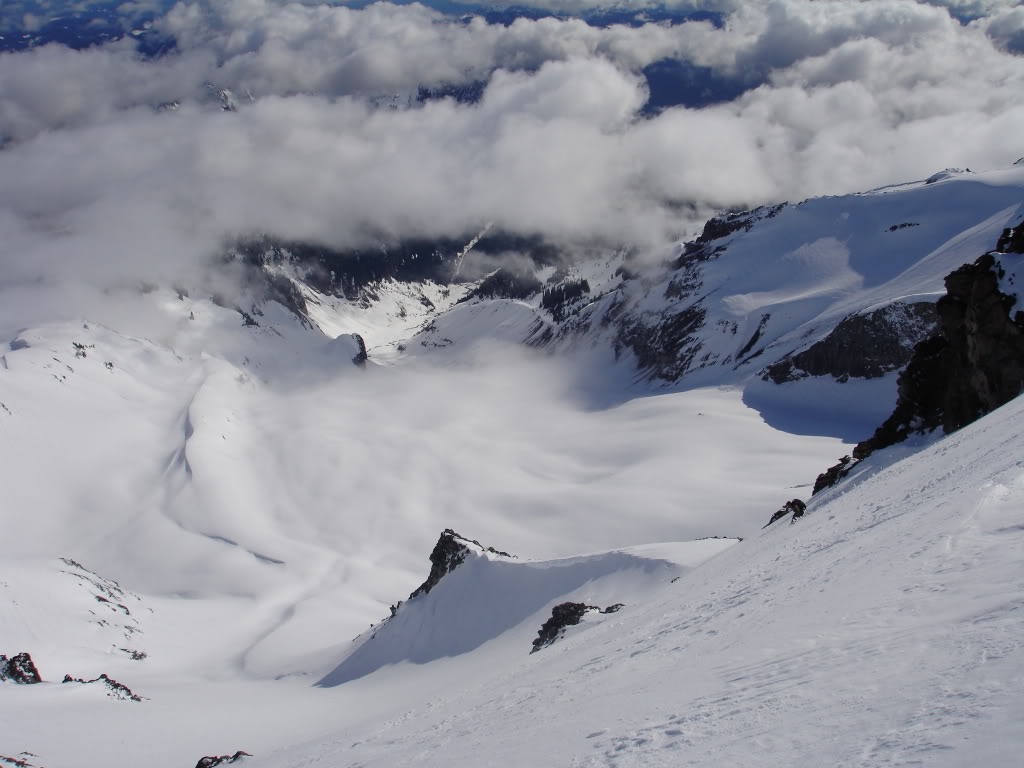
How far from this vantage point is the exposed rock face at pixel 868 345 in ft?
407

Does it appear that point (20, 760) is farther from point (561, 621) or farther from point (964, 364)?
point (964, 364)

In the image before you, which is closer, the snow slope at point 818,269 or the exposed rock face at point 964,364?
the exposed rock face at point 964,364

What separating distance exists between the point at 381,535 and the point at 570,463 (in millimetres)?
34009

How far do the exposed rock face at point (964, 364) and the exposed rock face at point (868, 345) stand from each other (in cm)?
8956

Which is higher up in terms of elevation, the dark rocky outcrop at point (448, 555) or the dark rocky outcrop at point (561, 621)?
the dark rocky outcrop at point (561, 621)

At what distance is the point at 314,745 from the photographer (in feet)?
77.5

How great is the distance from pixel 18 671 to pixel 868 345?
409 ft

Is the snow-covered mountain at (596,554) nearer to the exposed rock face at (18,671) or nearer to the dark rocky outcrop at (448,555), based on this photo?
the dark rocky outcrop at (448,555)

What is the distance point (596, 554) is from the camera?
51281mm

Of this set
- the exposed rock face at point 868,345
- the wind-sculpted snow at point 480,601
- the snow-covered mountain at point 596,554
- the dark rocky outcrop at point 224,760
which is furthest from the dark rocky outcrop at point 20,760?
the exposed rock face at point 868,345

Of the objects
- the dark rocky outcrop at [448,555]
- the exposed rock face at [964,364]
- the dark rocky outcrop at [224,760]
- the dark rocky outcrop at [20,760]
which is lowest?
the dark rocky outcrop at [448,555]

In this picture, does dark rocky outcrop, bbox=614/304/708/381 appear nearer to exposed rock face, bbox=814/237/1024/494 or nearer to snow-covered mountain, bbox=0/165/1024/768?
snow-covered mountain, bbox=0/165/1024/768

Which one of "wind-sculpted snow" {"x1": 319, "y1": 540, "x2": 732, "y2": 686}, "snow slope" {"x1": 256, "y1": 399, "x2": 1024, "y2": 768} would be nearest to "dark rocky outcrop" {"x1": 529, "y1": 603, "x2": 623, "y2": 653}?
"wind-sculpted snow" {"x1": 319, "y1": 540, "x2": 732, "y2": 686}

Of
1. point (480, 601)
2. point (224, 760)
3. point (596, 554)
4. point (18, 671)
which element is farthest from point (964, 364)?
point (18, 671)
